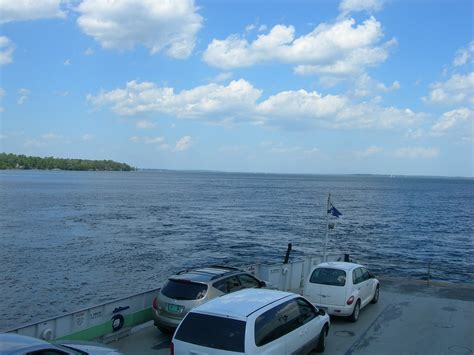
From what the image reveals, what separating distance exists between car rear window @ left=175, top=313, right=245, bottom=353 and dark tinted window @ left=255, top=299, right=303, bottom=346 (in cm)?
33

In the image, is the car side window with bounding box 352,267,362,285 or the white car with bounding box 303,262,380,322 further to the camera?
the car side window with bounding box 352,267,362,285

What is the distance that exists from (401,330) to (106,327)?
7.19m

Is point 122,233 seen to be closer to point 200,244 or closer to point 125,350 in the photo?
point 200,244

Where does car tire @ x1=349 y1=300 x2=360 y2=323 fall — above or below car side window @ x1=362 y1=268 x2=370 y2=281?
below

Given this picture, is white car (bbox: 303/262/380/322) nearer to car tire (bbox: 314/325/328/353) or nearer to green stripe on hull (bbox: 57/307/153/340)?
car tire (bbox: 314/325/328/353)

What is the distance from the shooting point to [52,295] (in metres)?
23.9

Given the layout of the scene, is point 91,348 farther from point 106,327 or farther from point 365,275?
point 365,275

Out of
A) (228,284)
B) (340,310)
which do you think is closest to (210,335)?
(228,284)

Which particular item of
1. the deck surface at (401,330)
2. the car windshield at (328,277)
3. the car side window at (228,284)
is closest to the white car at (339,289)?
the car windshield at (328,277)

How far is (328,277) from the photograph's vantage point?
1312 centimetres

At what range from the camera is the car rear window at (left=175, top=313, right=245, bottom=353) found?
771 centimetres

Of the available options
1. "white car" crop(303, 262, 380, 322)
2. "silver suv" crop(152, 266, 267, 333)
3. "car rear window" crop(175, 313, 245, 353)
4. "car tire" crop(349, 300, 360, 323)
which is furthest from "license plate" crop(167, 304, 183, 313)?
"car tire" crop(349, 300, 360, 323)

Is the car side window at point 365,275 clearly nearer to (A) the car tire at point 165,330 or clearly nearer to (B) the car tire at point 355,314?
(B) the car tire at point 355,314

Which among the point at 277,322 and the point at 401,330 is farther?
the point at 401,330
